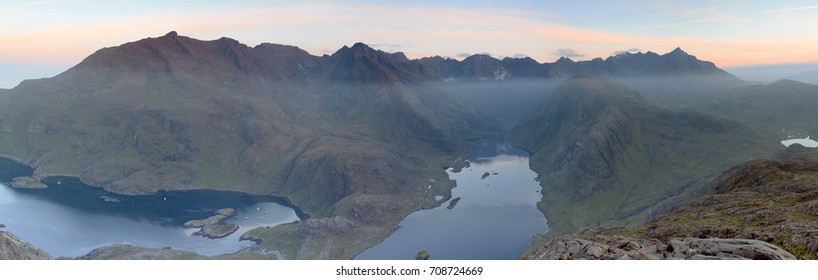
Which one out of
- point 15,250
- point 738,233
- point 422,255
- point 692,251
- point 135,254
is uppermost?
point 692,251

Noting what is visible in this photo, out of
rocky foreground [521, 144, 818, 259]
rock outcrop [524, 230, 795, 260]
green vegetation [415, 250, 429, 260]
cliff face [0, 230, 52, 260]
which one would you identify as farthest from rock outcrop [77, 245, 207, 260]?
rock outcrop [524, 230, 795, 260]

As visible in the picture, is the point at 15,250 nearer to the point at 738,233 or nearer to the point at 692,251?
the point at 692,251

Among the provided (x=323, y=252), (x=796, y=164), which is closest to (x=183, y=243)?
(x=323, y=252)

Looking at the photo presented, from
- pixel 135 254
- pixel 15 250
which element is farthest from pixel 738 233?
pixel 135 254

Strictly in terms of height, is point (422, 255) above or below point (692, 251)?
below

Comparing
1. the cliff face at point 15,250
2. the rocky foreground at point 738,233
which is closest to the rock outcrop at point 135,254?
the cliff face at point 15,250

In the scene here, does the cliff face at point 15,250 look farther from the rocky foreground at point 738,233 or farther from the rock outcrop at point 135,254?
the rock outcrop at point 135,254

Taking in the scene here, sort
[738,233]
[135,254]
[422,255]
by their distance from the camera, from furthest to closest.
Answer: [422,255] < [135,254] < [738,233]
